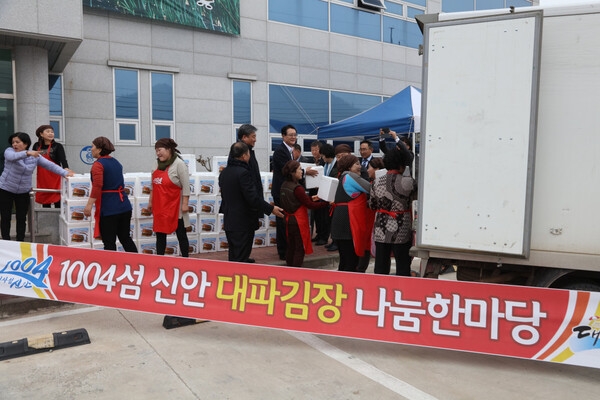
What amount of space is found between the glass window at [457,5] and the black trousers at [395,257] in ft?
51.0

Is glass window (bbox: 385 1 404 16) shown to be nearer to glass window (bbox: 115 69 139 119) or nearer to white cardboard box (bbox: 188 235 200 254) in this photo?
glass window (bbox: 115 69 139 119)

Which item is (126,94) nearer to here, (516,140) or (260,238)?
(260,238)

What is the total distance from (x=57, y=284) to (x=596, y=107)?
16.4 feet

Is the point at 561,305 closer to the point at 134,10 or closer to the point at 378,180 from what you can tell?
the point at 378,180

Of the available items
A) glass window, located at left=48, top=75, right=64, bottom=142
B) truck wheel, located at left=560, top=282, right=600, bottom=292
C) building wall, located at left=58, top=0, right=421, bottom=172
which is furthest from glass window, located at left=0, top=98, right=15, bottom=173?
truck wheel, located at left=560, top=282, right=600, bottom=292

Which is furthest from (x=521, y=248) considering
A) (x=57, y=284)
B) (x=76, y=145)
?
(x=76, y=145)

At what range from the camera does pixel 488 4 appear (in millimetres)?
20000

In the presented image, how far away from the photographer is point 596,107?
148 inches

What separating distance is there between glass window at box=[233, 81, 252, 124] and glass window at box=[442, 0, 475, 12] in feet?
28.5

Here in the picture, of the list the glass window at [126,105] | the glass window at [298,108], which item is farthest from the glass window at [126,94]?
the glass window at [298,108]

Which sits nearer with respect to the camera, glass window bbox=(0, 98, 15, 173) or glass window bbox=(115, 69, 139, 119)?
glass window bbox=(0, 98, 15, 173)

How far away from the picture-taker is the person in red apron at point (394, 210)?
5.36 meters

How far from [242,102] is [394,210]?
9892 mm

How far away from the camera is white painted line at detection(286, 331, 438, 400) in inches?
Result: 143
